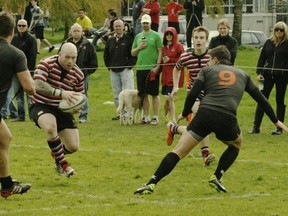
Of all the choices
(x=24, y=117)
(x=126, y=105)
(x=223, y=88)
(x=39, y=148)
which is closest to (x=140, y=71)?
(x=126, y=105)

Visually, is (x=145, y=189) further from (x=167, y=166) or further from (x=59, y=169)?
(x=59, y=169)

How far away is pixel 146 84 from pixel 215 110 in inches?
358

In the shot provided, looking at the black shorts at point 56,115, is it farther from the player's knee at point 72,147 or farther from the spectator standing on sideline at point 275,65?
the spectator standing on sideline at point 275,65

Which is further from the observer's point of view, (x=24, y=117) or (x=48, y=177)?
(x=24, y=117)

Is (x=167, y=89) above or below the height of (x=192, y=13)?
below

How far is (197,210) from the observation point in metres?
10.6

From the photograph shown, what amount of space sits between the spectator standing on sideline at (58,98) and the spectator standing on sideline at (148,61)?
7.27m

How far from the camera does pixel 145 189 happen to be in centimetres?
1153

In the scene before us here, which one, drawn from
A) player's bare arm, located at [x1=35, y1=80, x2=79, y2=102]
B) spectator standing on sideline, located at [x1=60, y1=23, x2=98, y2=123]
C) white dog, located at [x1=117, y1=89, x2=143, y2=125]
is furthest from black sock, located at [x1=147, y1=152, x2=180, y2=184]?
spectator standing on sideline, located at [x1=60, y1=23, x2=98, y2=123]

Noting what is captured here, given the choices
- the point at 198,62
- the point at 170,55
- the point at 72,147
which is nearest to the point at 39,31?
the point at 170,55

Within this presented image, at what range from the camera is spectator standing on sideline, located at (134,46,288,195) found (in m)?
11.5

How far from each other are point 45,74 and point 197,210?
326cm

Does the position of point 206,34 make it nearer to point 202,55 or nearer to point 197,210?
point 202,55

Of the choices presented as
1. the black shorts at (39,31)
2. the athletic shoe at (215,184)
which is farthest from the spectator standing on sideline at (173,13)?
the athletic shoe at (215,184)
